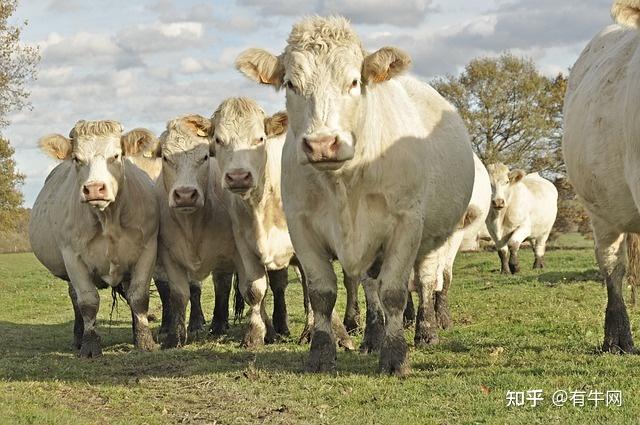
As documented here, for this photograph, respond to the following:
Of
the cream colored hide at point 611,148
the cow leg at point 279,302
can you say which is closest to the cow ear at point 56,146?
the cow leg at point 279,302

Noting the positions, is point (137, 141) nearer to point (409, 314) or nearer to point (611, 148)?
point (409, 314)

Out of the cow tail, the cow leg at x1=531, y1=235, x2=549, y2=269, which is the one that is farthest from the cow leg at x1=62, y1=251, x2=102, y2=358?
the cow leg at x1=531, y1=235, x2=549, y2=269

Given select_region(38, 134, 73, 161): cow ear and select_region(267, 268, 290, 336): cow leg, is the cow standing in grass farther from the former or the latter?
select_region(38, 134, 73, 161): cow ear

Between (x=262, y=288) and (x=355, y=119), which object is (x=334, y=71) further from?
(x=262, y=288)

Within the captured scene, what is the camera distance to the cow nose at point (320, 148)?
6.52 m

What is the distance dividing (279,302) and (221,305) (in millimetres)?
1031

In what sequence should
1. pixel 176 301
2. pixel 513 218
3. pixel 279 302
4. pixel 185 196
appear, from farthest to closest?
1. pixel 513 218
2. pixel 279 302
3. pixel 176 301
4. pixel 185 196

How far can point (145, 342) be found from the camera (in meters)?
10.2

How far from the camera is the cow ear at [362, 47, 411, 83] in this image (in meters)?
7.20

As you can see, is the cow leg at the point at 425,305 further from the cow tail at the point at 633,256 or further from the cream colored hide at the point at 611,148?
the cow tail at the point at 633,256

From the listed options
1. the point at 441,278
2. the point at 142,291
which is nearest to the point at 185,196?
the point at 142,291

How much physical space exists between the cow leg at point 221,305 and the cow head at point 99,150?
92.6 inches

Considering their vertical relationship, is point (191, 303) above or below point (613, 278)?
below

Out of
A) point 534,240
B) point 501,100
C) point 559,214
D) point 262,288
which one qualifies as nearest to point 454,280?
point 534,240
